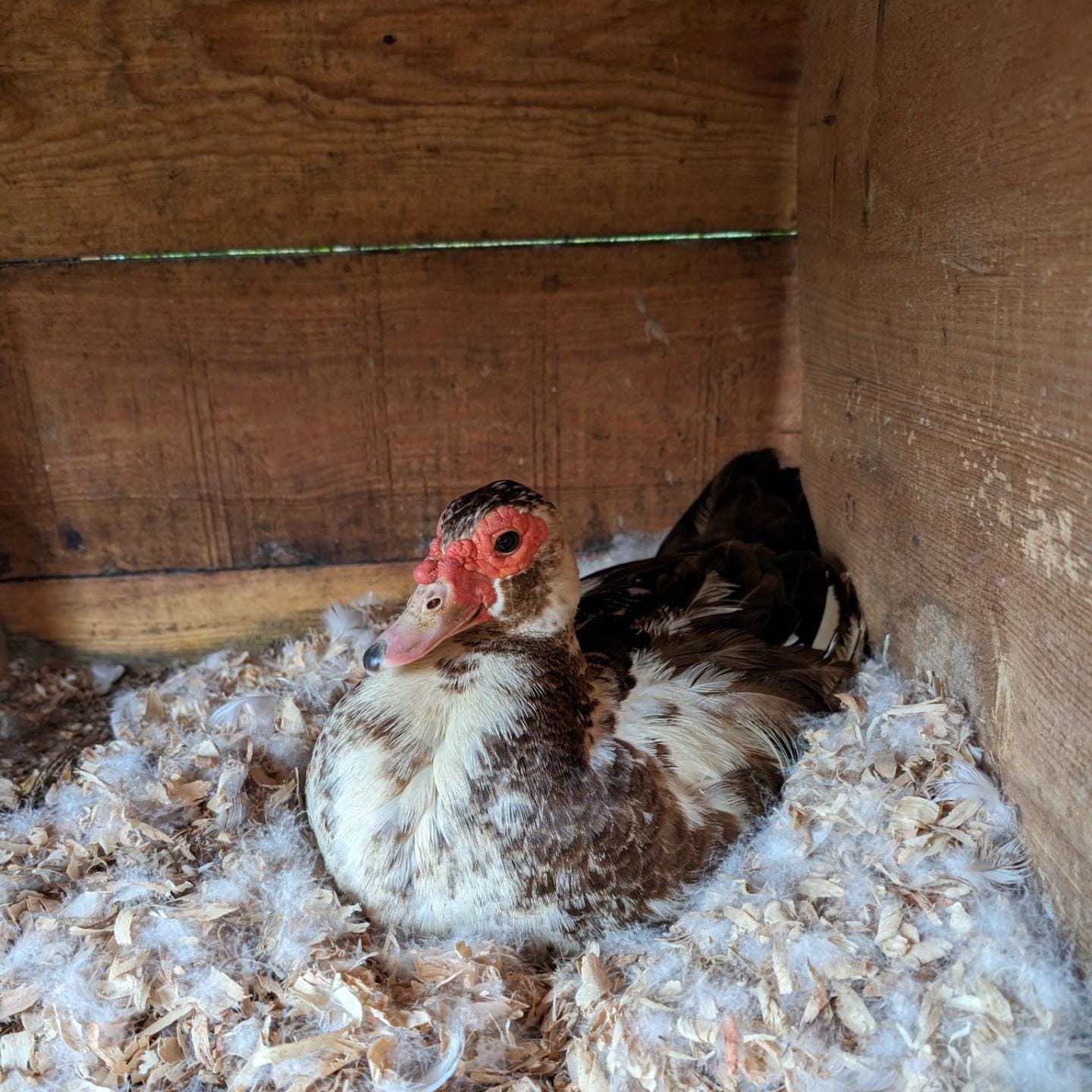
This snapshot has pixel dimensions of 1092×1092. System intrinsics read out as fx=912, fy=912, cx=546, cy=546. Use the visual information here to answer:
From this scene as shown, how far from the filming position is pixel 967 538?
104 centimetres

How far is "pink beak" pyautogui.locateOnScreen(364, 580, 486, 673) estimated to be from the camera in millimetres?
1011

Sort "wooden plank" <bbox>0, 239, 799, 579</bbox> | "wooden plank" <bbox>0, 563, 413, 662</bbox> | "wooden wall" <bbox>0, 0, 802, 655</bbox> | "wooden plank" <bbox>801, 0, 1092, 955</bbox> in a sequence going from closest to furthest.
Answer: "wooden plank" <bbox>801, 0, 1092, 955</bbox> < "wooden wall" <bbox>0, 0, 802, 655</bbox> < "wooden plank" <bbox>0, 239, 799, 579</bbox> < "wooden plank" <bbox>0, 563, 413, 662</bbox>

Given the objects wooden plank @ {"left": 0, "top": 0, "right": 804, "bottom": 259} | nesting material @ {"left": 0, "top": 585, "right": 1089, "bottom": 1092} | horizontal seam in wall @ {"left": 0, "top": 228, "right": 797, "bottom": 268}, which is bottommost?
nesting material @ {"left": 0, "top": 585, "right": 1089, "bottom": 1092}

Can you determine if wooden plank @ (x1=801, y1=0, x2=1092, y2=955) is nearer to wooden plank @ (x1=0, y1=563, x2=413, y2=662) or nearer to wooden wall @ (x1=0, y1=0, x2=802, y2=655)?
wooden wall @ (x1=0, y1=0, x2=802, y2=655)

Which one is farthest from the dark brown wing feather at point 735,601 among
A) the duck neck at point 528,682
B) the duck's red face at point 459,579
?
the duck's red face at point 459,579

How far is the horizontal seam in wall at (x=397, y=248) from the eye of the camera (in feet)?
4.77

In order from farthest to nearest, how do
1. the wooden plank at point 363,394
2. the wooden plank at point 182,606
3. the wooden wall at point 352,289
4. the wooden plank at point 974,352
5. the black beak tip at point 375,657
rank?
the wooden plank at point 182,606, the wooden plank at point 363,394, the wooden wall at point 352,289, the black beak tip at point 375,657, the wooden plank at point 974,352

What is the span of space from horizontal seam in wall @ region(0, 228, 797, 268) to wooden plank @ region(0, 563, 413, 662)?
1.82ft

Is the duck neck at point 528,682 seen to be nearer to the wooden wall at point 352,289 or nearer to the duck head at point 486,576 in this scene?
the duck head at point 486,576

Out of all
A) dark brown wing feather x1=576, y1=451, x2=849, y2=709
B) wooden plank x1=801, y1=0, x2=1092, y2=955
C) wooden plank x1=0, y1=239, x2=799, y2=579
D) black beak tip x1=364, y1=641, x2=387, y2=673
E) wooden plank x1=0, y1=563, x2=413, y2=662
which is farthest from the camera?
wooden plank x1=0, y1=563, x2=413, y2=662

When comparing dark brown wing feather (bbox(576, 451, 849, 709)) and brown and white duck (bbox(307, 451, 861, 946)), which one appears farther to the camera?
dark brown wing feather (bbox(576, 451, 849, 709))

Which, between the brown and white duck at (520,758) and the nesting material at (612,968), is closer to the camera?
the nesting material at (612,968)

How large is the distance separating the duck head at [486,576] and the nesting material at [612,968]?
0.33m

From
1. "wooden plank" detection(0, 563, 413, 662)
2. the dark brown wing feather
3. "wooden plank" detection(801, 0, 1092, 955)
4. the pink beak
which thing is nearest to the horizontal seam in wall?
"wooden plank" detection(801, 0, 1092, 955)
